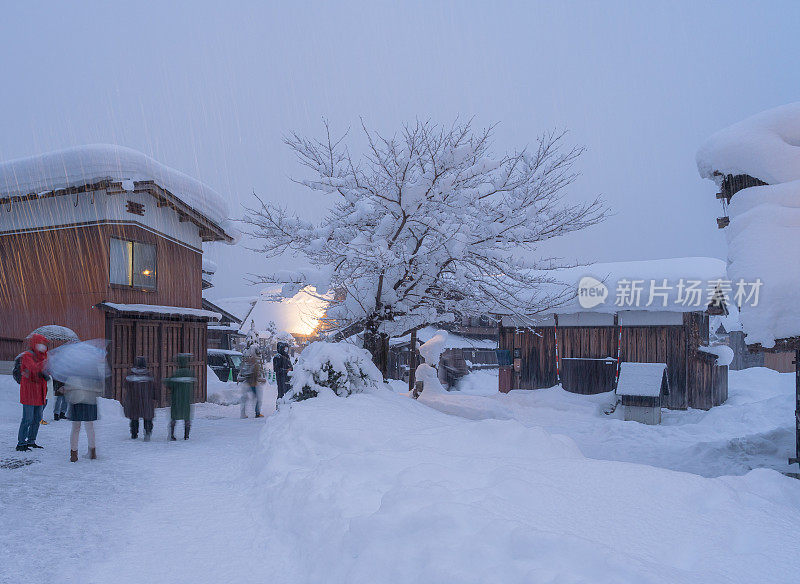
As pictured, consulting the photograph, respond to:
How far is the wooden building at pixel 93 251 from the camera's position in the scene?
13742mm

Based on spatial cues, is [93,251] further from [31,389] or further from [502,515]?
[502,515]

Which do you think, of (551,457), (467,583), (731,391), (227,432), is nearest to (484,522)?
(467,583)

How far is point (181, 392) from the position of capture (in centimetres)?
941

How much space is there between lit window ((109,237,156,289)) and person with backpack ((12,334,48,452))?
20.7 ft

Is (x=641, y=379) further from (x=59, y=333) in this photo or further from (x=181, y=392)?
(x=59, y=333)

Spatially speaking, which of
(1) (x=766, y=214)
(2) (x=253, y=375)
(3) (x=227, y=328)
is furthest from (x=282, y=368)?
(3) (x=227, y=328)

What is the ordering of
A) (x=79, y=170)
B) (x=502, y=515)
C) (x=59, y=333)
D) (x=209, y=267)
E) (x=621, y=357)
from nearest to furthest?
(x=502, y=515), (x=59, y=333), (x=79, y=170), (x=621, y=357), (x=209, y=267)

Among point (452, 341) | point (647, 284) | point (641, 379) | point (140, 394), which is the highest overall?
point (647, 284)

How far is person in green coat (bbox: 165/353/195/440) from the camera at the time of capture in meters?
9.37

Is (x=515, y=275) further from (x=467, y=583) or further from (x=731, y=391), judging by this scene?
(x=731, y=391)

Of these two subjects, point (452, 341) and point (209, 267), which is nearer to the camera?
point (209, 267)

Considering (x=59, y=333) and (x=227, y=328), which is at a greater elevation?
(x=59, y=333)

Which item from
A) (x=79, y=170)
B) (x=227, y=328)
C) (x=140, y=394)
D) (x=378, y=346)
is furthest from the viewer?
(x=227, y=328)

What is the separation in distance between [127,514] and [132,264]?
11184 mm
